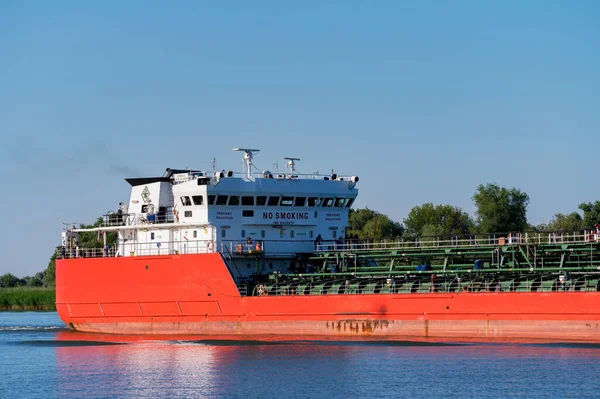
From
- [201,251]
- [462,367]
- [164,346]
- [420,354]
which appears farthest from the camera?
[201,251]

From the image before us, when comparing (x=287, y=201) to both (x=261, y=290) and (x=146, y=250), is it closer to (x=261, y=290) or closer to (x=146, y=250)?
(x=261, y=290)

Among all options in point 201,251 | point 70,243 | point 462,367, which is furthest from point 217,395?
point 70,243

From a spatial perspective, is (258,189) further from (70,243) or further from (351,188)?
(70,243)

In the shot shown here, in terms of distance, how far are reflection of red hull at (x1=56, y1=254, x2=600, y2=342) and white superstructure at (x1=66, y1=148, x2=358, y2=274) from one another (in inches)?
70.3

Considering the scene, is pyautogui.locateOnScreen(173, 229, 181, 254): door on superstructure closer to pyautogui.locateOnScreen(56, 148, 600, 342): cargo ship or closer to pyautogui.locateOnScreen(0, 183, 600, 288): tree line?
pyautogui.locateOnScreen(56, 148, 600, 342): cargo ship

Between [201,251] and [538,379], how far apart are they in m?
21.5

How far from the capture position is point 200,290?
52.3 m

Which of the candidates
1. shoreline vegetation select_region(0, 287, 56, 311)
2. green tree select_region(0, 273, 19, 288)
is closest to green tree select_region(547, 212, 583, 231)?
shoreline vegetation select_region(0, 287, 56, 311)

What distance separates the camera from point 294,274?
51.7m

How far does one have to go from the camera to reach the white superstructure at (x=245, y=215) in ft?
174

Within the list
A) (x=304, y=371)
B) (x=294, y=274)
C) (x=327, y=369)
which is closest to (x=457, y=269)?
(x=294, y=274)

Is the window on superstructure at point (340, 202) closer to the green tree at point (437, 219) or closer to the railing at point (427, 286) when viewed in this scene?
the railing at point (427, 286)

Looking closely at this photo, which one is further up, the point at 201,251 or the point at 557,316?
the point at 201,251

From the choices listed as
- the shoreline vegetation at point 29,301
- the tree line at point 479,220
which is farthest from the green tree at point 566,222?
the shoreline vegetation at point 29,301
